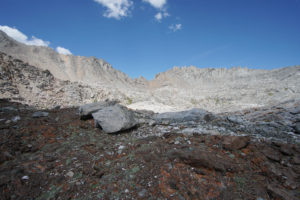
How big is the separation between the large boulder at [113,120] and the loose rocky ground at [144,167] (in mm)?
721

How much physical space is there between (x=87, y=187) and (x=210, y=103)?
39.7 meters

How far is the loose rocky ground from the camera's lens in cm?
279

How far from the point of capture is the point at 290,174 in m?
3.16

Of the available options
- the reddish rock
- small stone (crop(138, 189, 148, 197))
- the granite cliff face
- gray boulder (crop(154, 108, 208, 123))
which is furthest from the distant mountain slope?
the reddish rock

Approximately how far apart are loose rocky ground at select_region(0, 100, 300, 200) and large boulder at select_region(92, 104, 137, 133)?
2.37ft

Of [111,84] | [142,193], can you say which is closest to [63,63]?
[111,84]

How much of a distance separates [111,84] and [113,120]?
46652mm

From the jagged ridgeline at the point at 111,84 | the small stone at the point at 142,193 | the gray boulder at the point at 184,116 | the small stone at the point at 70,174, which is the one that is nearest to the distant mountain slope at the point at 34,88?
the jagged ridgeline at the point at 111,84

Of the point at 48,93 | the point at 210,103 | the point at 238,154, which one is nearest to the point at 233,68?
the point at 210,103

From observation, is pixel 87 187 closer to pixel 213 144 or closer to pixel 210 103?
pixel 213 144

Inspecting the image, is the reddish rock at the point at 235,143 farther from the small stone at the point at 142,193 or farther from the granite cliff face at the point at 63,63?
the granite cliff face at the point at 63,63

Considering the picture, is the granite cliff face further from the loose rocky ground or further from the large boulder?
the loose rocky ground

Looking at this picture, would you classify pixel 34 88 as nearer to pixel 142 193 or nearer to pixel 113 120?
pixel 113 120

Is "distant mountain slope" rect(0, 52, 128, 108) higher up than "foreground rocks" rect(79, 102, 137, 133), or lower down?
higher up
